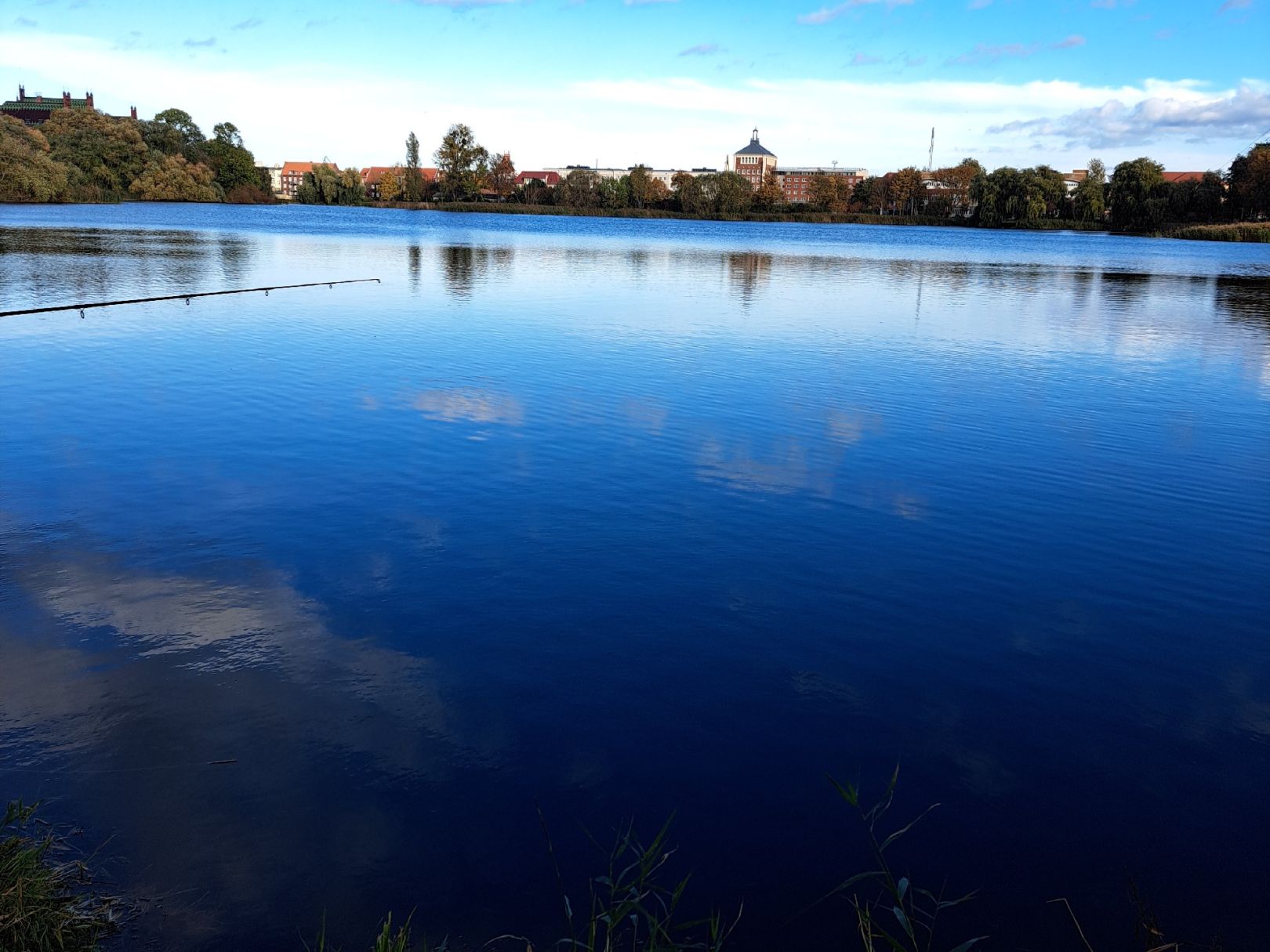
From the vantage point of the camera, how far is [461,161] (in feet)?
541

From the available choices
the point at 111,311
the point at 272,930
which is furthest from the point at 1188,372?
the point at 111,311

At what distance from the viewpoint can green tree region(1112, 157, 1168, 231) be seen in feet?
385

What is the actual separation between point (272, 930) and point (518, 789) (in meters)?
1.61

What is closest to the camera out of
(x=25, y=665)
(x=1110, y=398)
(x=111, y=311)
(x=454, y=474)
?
(x=25, y=665)

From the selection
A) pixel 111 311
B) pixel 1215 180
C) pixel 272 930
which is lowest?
pixel 272 930

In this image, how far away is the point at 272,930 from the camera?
15.5 feet

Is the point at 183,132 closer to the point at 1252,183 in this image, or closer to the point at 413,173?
the point at 413,173

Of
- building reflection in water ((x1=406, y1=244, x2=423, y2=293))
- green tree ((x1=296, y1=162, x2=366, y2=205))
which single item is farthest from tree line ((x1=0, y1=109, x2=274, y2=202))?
building reflection in water ((x1=406, y1=244, x2=423, y2=293))

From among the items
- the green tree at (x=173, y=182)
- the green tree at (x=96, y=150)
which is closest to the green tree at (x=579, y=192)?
the green tree at (x=173, y=182)

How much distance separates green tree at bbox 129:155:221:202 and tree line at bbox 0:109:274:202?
101 mm

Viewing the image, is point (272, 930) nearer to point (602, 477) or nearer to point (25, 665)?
point (25, 665)

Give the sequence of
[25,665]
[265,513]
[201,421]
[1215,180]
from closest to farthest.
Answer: [25,665] → [265,513] → [201,421] → [1215,180]

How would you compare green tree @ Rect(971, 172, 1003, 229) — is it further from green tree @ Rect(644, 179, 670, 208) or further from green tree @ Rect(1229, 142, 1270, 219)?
green tree @ Rect(644, 179, 670, 208)

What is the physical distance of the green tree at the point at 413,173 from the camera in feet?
527
